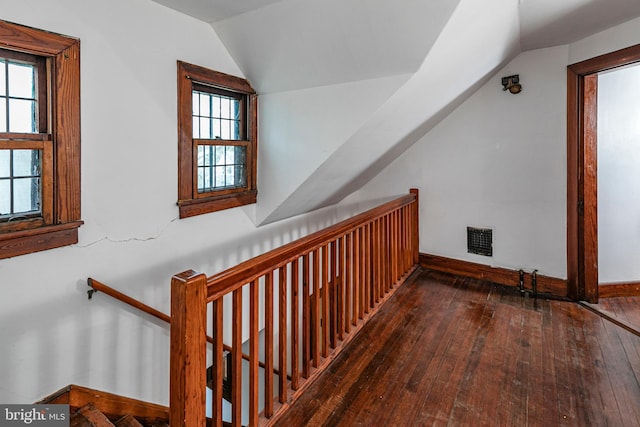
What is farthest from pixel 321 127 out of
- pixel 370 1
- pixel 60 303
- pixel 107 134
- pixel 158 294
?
pixel 60 303

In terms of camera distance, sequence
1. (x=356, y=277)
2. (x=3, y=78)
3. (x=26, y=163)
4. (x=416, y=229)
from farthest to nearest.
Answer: (x=416, y=229)
(x=356, y=277)
(x=26, y=163)
(x=3, y=78)

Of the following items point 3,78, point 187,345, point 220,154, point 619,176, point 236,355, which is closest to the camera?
point 187,345

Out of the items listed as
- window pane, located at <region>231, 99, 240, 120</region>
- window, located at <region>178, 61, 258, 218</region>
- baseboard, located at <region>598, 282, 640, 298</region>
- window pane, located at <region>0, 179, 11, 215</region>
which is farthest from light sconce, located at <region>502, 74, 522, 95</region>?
window pane, located at <region>0, 179, 11, 215</region>

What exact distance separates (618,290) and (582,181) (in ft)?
3.57

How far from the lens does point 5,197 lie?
185 cm

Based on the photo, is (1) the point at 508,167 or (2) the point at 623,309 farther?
(1) the point at 508,167

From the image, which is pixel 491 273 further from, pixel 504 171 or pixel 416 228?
pixel 504 171

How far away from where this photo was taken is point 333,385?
2.11 metres

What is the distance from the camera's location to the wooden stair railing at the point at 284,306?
1.30 meters

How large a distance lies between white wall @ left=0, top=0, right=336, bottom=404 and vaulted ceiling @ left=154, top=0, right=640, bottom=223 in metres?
0.38

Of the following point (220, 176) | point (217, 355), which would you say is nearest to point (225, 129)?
point (220, 176)

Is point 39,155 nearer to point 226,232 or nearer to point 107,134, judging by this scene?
point 107,134

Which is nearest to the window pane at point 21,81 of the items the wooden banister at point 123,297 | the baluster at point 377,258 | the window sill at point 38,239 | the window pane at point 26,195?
the window pane at point 26,195

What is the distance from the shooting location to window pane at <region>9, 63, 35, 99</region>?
1832 millimetres
